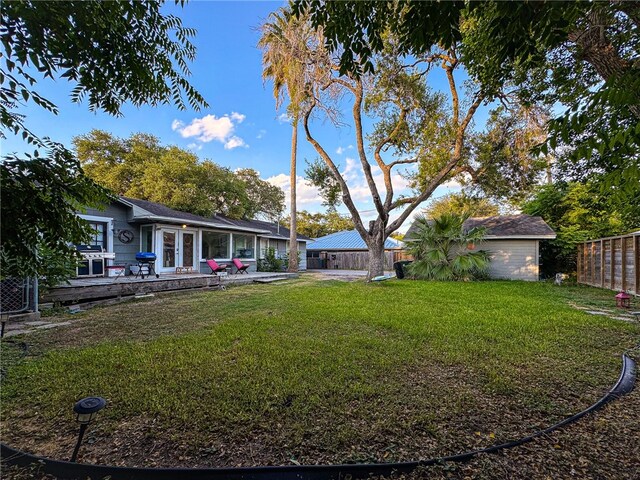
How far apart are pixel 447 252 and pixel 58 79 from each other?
13.6 metres

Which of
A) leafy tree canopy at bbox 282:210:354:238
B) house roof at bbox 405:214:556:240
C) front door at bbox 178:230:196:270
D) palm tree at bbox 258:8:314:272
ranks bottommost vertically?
front door at bbox 178:230:196:270

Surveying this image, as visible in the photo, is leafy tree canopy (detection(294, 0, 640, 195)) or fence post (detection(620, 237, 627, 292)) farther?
fence post (detection(620, 237, 627, 292))

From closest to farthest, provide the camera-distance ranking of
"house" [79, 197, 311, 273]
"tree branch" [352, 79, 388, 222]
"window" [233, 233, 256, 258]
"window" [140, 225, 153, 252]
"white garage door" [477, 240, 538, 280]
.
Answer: "house" [79, 197, 311, 273] → "window" [140, 225, 153, 252] → "tree branch" [352, 79, 388, 222] → "white garage door" [477, 240, 538, 280] → "window" [233, 233, 256, 258]

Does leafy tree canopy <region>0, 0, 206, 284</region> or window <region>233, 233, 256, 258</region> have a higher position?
leafy tree canopy <region>0, 0, 206, 284</region>

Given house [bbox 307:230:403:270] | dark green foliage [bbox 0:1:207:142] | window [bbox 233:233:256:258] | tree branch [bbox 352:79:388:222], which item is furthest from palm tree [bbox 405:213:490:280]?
dark green foliage [bbox 0:1:207:142]

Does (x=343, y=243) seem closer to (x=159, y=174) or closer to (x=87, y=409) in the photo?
(x=159, y=174)

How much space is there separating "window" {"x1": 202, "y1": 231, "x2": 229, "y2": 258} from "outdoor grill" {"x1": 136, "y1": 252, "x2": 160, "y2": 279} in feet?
9.46

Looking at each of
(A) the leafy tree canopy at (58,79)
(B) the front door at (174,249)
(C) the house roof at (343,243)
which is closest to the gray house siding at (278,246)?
(C) the house roof at (343,243)

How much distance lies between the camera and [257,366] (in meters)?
3.23

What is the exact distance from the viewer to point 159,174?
54.7 ft

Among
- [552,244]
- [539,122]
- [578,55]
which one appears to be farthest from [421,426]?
[552,244]

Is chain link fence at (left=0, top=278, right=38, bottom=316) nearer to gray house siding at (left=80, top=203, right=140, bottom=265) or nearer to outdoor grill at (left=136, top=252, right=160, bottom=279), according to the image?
outdoor grill at (left=136, top=252, right=160, bottom=279)

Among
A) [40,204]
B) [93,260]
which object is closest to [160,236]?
[93,260]

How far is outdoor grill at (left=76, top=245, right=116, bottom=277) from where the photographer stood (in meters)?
9.04
